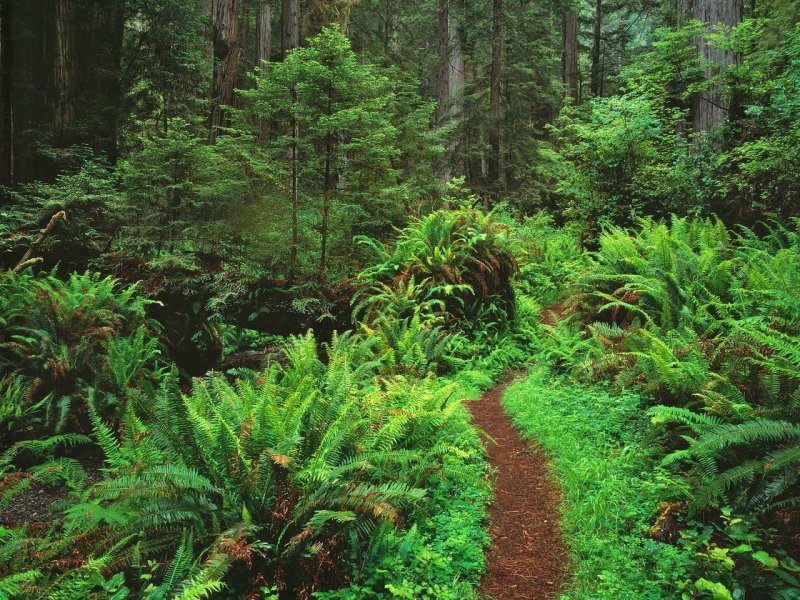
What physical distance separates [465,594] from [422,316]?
201 inches

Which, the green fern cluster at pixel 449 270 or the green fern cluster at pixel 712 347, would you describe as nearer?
the green fern cluster at pixel 712 347

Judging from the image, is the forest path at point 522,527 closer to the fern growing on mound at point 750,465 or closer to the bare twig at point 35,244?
the fern growing on mound at point 750,465

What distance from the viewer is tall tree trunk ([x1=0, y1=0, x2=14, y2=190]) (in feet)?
24.6

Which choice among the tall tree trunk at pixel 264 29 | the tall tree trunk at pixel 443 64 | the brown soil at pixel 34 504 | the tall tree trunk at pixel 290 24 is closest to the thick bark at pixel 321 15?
the tall tree trunk at pixel 290 24

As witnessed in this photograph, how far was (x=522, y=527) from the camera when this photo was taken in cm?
400

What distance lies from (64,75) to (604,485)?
10098 millimetres

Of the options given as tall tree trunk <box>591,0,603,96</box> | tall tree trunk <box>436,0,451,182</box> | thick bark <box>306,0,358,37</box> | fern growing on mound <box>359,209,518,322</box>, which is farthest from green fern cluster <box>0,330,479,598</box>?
tall tree trunk <box>591,0,603,96</box>

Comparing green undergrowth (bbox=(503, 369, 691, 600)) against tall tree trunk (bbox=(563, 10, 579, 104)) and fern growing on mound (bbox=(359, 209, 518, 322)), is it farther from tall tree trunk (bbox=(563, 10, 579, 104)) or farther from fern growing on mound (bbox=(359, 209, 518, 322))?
tall tree trunk (bbox=(563, 10, 579, 104))

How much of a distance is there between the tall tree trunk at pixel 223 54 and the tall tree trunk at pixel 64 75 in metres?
3.06

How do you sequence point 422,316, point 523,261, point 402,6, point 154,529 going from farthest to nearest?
point 402,6 → point 523,261 → point 422,316 → point 154,529

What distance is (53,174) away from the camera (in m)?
8.30

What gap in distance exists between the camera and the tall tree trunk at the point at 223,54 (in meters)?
11.6

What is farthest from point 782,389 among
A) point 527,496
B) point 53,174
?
point 53,174

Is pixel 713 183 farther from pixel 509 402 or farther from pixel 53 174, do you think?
pixel 53 174
